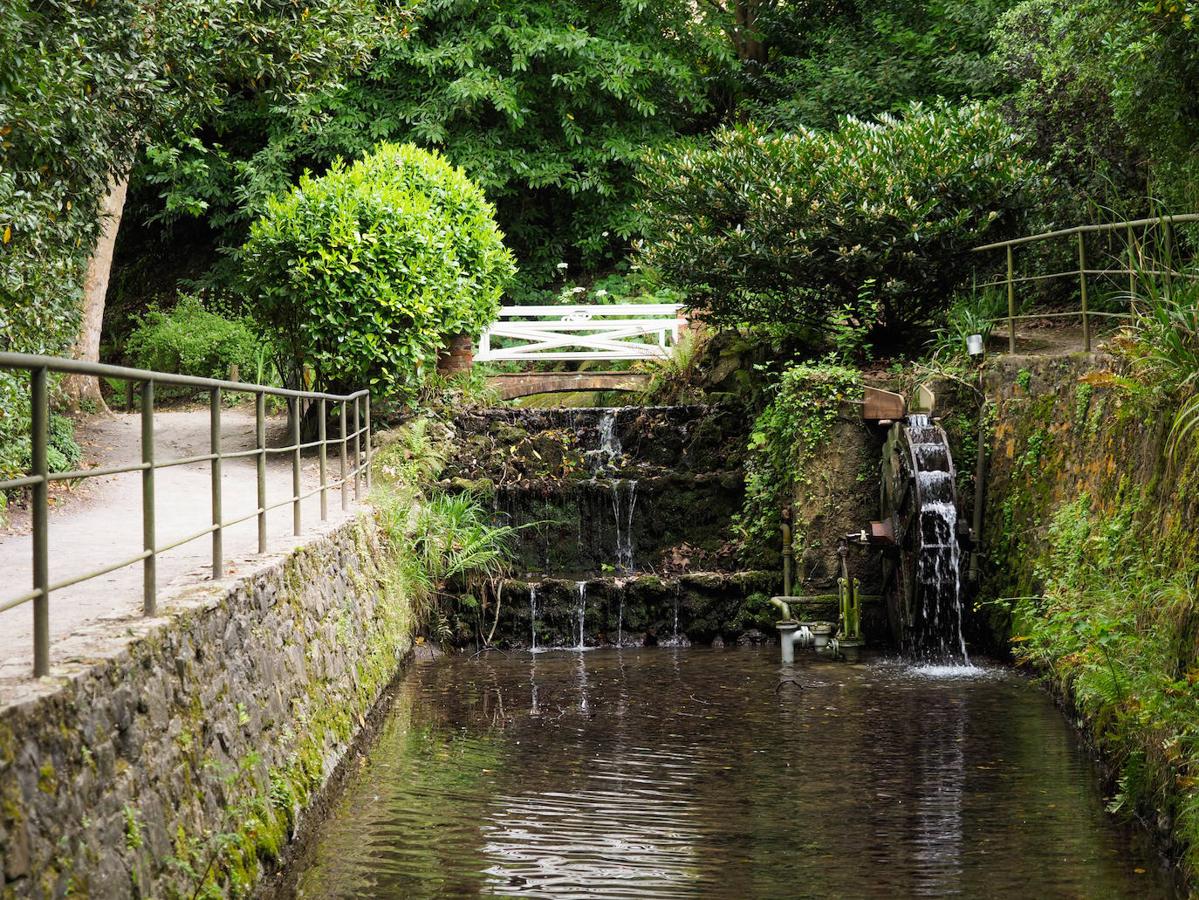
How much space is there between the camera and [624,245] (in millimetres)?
24938

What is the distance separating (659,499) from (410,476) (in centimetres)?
278

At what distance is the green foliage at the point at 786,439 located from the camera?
42.8 ft

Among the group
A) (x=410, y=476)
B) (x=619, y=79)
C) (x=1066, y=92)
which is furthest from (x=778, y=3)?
(x=410, y=476)

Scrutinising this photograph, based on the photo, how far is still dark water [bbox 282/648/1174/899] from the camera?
5.80 m

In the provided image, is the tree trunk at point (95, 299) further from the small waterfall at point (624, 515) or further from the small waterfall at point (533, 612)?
the small waterfall at point (533, 612)

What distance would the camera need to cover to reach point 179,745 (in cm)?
481

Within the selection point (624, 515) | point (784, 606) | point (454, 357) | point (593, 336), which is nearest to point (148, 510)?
point (784, 606)

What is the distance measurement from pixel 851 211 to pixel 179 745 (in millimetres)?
10523

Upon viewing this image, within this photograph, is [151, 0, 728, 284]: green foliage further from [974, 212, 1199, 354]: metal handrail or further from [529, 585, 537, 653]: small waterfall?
[529, 585, 537, 653]: small waterfall

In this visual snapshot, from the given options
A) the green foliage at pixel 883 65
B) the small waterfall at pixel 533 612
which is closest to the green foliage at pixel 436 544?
the small waterfall at pixel 533 612

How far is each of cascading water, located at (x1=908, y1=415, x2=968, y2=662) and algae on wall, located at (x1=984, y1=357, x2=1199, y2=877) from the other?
408 millimetres

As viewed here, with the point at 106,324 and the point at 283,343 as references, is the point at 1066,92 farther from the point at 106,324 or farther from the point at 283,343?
the point at 106,324

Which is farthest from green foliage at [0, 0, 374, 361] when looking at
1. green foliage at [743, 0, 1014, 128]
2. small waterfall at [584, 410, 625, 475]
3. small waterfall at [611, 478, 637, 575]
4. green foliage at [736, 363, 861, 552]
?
green foliage at [743, 0, 1014, 128]

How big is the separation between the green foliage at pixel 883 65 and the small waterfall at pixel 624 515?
9.92 meters
